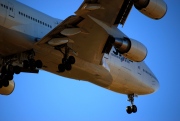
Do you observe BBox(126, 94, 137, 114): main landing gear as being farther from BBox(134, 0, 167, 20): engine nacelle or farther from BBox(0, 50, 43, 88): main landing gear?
BBox(134, 0, 167, 20): engine nacelle

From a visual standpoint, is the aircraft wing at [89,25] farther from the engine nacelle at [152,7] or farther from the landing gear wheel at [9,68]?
the landing gear wheel at [9,68]

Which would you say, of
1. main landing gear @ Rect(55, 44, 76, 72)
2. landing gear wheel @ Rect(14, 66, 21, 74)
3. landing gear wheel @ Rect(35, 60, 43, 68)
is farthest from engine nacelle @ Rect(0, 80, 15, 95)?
main landing gear @ Rect(55, 44, 76, 72)

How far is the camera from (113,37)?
1717 centimetres

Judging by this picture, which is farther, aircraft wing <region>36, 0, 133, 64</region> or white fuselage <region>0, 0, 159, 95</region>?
white fuselage <region>0, 0, 159, 95</region>

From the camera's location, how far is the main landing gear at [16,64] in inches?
687

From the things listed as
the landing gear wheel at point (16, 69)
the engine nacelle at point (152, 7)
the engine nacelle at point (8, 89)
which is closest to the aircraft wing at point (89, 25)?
the engine nacelle at point (152, 7)

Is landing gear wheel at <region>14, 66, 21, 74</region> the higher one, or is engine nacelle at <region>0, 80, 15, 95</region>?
landing gear wheel at <region>14, 66, 21, 74</region>

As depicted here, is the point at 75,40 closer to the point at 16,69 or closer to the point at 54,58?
the point at 54,58

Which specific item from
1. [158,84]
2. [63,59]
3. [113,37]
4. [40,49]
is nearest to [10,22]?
[40,49]

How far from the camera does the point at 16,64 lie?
64.1 feet

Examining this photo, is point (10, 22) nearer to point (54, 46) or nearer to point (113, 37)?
point (54, 46)

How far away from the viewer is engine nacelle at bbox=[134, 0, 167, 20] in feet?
50.0

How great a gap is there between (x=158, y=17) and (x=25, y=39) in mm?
6058

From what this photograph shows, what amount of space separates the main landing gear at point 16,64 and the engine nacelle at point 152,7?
221 inches
